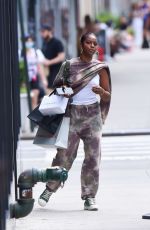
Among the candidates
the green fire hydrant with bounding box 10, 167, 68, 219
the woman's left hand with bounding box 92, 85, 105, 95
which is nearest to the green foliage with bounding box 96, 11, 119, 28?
the woman's left hand with bounding box 92, 85, 105, 95

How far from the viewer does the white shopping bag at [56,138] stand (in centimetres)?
1057

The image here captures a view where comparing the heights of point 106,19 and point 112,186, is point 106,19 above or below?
below

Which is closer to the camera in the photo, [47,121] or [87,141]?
[47,121]

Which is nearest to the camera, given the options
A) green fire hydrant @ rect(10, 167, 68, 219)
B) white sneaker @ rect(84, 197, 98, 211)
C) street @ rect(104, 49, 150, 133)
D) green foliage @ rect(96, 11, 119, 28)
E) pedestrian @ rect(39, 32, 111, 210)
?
green fire hydrant @ rect(10, 167, 68, 219)

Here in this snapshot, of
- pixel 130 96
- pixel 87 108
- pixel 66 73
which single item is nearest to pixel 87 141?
pixel 87 108

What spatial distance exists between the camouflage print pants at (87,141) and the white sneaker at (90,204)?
45mm

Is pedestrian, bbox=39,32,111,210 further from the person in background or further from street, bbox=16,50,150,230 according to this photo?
the person in background

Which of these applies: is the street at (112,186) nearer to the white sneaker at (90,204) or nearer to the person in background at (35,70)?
the white sneaker at (90,204)

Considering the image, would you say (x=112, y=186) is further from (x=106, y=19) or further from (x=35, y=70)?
(x=106, y=19)

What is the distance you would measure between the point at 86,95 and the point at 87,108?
0.13 metres

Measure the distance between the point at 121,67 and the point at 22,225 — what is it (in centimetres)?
3181

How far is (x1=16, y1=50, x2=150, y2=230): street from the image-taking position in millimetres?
10237

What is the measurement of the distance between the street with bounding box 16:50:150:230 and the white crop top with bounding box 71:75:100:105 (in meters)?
1.08

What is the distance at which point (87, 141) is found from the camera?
35.9 ft
